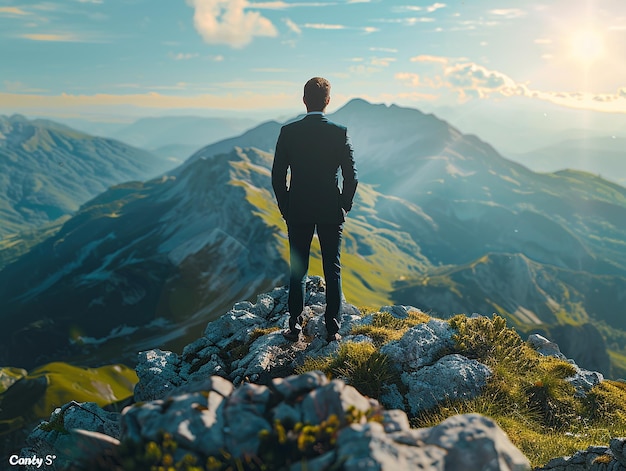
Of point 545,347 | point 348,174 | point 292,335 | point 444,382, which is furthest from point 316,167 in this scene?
point 545,347

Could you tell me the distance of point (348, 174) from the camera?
9961 mm

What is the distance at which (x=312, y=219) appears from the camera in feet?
32.1

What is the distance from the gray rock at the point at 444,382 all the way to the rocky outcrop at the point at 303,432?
468 cm

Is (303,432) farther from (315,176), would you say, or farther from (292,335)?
(292,335)

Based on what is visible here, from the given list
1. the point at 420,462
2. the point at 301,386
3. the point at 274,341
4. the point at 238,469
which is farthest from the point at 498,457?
the point at 274,341

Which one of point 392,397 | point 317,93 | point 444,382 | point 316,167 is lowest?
point 392,397

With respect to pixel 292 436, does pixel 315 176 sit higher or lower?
higher

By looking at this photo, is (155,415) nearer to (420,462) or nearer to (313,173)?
(420,462)

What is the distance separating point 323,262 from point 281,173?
2.62 meters

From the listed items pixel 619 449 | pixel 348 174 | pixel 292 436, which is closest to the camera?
pixel 292 436

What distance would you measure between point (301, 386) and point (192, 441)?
1416 millimetres

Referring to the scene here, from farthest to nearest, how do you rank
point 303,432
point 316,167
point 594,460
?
point 316,167 → point 594,460 → point 303,432

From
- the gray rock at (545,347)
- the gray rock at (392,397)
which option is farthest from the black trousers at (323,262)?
the gray rock at (545,347)

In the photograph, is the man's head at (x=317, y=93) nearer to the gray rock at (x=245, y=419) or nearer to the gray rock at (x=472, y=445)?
the gray rock at (x=245, y=419)
